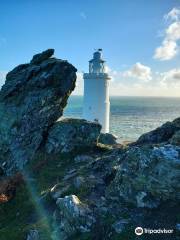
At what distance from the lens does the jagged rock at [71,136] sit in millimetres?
19422

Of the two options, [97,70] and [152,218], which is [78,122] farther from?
[97,70]

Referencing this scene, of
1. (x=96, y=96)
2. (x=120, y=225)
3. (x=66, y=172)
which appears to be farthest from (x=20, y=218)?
(x=96, y=96)

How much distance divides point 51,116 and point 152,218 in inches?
499

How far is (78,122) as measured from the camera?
67.8ft

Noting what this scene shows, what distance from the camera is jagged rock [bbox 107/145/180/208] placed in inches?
409

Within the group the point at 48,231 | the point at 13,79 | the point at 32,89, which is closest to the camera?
the point at 48,231

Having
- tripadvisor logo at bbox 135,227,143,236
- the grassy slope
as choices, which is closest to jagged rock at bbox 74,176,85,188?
the grassy slope

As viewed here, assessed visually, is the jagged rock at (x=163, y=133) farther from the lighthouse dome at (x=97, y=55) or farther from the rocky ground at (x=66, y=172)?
the lighthouse dome at (x=97, y=55)

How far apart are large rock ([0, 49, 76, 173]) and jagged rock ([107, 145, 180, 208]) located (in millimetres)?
9598

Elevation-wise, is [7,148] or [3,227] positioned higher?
[7,148]

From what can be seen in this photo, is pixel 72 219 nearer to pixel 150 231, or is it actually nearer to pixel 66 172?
pixel 150 231

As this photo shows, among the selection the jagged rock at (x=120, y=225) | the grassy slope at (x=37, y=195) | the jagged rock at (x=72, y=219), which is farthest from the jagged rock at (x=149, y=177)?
the jagged rock at (x=72, y=219)

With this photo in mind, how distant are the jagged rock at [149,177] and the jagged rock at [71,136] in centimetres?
796

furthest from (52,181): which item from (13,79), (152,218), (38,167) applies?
(13,79)
